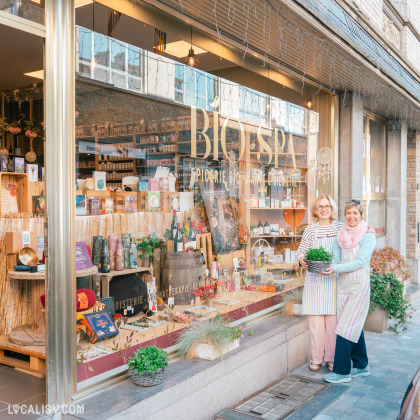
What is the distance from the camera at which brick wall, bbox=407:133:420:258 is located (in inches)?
444

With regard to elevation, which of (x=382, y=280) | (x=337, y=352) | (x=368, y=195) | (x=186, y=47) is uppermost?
(x=186, y=47)

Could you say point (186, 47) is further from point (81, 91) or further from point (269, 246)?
point (269, 246)

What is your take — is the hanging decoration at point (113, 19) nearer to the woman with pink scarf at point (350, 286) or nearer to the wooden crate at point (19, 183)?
the wooden crate at point (19, 183)

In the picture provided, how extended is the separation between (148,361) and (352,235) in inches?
95.0

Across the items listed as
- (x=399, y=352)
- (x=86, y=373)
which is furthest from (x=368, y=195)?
(x=86, y=373)

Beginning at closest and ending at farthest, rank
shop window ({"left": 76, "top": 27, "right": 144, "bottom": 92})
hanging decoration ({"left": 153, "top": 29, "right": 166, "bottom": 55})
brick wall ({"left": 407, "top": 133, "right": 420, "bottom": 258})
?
shop window ({"left": 76, "top": 27, "right": 144, "bottom": 92}) < hanging decoration ({"left": 153, "top": 29, "right": 166, "bottom": 55}) < brick wall ({"left": 407, "top": 133, "right": 420, "bottom": 258})

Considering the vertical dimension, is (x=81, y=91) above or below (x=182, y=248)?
above

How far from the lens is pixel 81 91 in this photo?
3688 millimetres

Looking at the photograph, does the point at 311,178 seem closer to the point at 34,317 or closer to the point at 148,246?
the point at 148,246

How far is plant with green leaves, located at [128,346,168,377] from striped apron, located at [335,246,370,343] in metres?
1.98

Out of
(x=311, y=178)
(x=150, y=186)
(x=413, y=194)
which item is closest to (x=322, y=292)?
(x=150, y=186)

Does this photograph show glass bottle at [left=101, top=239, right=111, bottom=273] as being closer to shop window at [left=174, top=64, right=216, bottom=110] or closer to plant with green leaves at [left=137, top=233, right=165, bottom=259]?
plant with green leaves at [left=137, top=233, right=165, bottom=259]

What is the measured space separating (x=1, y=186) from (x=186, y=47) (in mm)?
2928

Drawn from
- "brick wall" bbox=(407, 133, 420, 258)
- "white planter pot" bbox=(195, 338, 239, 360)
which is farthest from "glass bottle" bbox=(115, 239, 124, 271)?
"brick wall" bbox=(407, 133, 420, 258)
